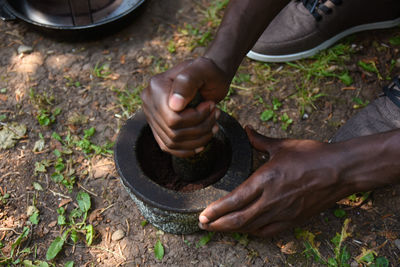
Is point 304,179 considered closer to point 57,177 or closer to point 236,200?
point 236,200

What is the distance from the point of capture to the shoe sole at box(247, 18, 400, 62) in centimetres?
339

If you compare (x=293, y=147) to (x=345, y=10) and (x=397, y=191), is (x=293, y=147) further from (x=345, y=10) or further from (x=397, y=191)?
(x=345, y=10)

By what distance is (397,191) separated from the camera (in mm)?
2732

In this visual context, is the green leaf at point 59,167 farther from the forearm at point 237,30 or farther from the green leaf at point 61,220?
the forearm at point 237,30

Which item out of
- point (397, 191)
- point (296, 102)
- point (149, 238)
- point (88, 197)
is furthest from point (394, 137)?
point (88, 197)

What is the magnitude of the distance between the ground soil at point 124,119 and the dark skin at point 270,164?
0.46 m

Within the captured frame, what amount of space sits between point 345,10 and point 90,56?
2.16 m

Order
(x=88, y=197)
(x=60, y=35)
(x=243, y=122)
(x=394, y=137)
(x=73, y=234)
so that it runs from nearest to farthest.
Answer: (x=394, y=137), (x=73, y=234), (x=88, y=197), (x=243, y=122), (x=60, y=35)

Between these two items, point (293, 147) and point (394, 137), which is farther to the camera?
point (293, 147)

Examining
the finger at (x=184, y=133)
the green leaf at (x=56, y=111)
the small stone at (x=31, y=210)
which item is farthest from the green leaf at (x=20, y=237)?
the finger at (x=184, y=133)

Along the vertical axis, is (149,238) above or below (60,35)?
below

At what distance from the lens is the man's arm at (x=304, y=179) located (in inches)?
80.4

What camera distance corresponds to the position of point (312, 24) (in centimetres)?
332

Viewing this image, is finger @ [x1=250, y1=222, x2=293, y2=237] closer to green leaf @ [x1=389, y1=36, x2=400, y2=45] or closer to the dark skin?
the dark skin
